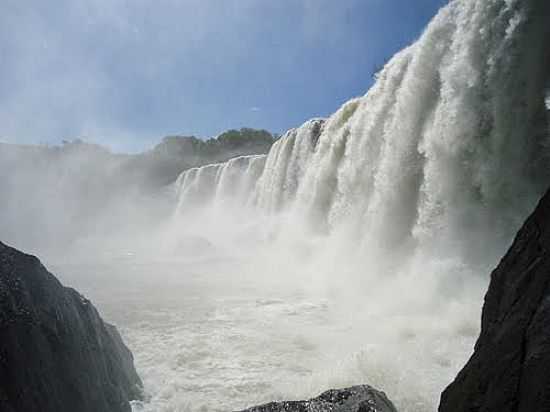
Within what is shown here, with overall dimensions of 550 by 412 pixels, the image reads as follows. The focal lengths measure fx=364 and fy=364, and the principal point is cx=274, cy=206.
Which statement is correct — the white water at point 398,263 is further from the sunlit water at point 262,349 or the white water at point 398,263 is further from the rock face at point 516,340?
the rock face at point 516,340

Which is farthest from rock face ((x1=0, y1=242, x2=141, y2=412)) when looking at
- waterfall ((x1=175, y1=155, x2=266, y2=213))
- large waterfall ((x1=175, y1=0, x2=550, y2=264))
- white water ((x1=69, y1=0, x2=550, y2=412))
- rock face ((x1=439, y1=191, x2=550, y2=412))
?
waterfall ((x1=175, y1=155, x2=266, y2=213))

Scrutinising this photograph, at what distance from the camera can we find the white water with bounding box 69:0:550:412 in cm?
505

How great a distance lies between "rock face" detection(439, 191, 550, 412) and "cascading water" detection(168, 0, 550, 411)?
239cm

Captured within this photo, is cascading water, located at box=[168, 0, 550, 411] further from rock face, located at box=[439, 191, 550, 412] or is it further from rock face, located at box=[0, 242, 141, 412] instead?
rock face, located at box=[0, 242, 141, 412]

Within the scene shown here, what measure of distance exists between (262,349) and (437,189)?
16.8 ft

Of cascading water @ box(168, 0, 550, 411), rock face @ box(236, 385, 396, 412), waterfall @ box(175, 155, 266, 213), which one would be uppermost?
waterfall @ box(175, 155, 266, 213)

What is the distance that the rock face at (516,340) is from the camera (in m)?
1.53

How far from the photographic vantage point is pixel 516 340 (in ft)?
5.70

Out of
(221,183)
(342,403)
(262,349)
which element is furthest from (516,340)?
(221,183)

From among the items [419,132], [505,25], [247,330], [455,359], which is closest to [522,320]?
[455,359]

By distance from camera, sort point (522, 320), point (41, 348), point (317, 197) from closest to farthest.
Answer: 1. point (522, 320)
2. point (41, 348)
3. point (317, 197)

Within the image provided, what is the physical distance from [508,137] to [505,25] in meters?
2.07

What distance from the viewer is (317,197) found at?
14.6 meters

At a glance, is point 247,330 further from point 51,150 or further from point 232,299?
point 51,150
